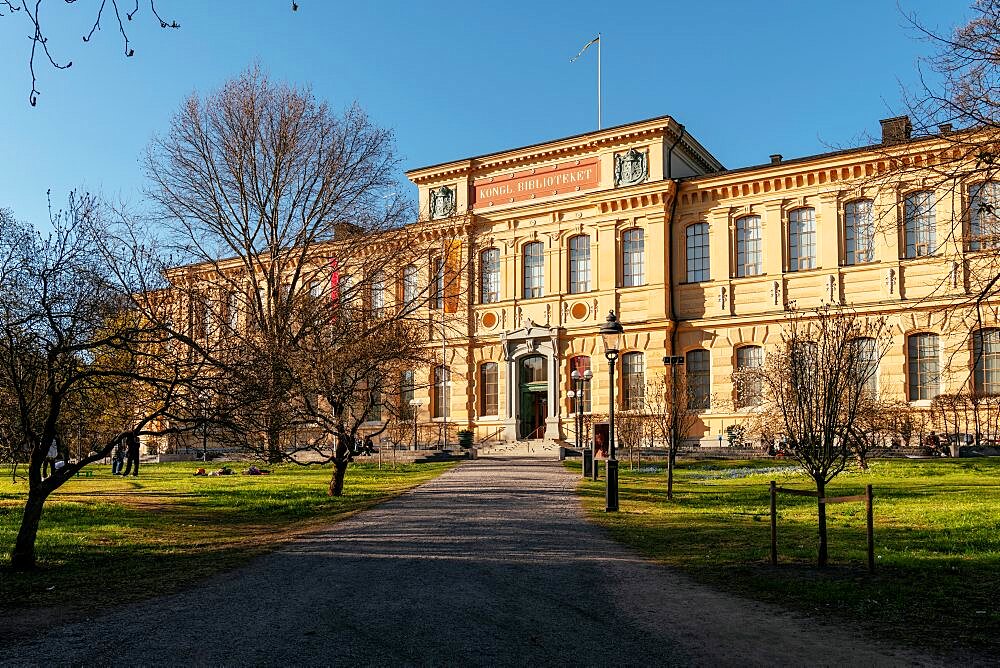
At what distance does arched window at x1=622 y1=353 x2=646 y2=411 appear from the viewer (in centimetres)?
4356

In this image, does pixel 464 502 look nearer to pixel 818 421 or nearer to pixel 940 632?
pixel 818 421

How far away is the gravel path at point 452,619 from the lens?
283 inches

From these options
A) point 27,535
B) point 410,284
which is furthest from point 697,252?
point 27,535

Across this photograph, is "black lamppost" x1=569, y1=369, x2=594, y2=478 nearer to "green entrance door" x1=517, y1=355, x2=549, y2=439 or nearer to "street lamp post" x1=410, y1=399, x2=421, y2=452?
"green entrance door" x1=517, y1=355, x2=549, y2=439

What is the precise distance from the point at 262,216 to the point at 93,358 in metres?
19.0

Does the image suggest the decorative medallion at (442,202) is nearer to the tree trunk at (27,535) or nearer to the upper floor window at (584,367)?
the upper floor window at (584,367)

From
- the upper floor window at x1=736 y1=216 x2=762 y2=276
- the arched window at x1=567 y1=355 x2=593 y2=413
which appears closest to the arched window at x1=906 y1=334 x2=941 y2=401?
the upper floor window at x1=736 y1=216 x2=762 y2=276

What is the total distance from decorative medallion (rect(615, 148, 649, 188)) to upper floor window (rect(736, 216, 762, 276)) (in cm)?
511

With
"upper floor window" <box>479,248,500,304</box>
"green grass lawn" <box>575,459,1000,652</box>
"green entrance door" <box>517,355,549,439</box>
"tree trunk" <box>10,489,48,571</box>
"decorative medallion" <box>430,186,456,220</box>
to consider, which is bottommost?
"green grass lawn" <box>575,459,1000,652</box>

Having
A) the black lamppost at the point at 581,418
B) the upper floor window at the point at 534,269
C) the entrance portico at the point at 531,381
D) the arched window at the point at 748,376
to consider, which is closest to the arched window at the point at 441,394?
the entrance portico at the point at 531,381

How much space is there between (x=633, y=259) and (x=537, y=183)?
6661mm

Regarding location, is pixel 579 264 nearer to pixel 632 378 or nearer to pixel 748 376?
pixel 632 378

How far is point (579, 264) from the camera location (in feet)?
154

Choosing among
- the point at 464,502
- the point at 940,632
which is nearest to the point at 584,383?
the point at 464,502
